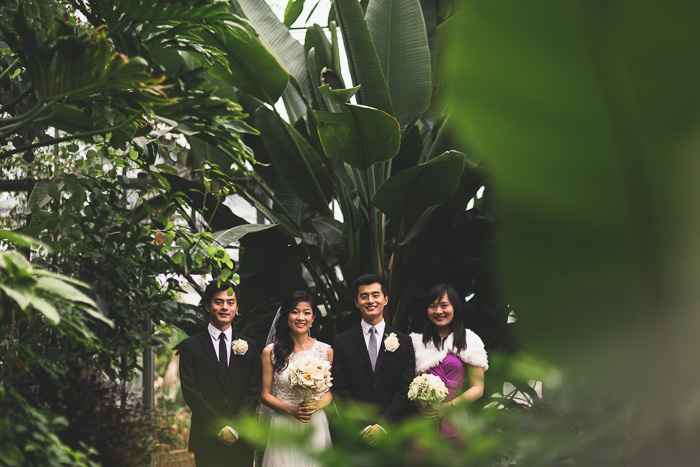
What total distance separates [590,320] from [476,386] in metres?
3.24

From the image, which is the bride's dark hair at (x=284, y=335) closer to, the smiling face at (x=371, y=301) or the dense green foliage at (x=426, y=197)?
the smiling face at (x=371, y=301)

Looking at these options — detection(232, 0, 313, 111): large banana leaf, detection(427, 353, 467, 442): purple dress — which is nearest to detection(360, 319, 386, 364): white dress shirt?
detection(427, 353, 467, 442): purple dress

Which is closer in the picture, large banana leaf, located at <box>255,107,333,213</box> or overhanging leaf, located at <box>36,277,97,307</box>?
overhanging leaf, located at <box>36,277,97,307</box>

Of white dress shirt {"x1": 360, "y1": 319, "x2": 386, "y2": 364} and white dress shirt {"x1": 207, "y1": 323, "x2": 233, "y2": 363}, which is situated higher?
white dress shirt {"x1": 360, "y1": 319, "x2": 386, "y2": 364}

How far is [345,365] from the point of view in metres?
3.92

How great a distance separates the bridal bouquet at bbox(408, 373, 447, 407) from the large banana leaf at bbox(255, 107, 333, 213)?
1.90 metres

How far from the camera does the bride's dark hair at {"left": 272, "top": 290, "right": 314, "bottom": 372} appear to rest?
12.9 feet

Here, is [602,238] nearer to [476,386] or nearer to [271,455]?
[476,386]

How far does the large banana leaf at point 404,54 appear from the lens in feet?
15.2

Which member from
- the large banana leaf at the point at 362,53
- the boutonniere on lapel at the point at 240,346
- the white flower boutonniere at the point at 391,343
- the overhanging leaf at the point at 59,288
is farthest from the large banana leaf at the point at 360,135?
the overhanging leaf at the point at 59,288

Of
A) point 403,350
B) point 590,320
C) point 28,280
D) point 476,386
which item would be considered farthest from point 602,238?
point 403,350

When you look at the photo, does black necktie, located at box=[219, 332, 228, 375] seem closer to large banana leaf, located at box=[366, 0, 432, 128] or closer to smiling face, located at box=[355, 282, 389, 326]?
smiling face, located at box=[355, 282, 389, 326]

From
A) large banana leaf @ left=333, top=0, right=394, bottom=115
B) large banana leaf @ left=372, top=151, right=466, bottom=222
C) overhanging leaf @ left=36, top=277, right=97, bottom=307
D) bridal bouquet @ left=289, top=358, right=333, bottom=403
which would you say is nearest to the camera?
overhanging leaf @ left=36, top=277, right=97, bottom=307

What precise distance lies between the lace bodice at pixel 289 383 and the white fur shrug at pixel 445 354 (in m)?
0.53
